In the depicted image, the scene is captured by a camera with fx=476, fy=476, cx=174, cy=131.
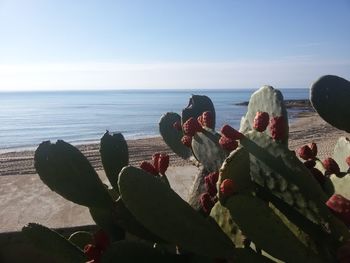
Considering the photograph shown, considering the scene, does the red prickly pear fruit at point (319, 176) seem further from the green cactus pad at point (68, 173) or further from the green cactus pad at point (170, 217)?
the green cactus pad at point (68, 173)

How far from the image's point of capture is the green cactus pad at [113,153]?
1.71m

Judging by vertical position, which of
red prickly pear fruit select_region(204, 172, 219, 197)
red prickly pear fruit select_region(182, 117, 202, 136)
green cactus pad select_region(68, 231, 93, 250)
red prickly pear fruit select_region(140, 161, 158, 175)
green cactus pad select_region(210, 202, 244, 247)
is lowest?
green cactus pad select_region(68, 231, 93, 250)

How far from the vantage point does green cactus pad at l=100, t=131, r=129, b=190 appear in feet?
5.62

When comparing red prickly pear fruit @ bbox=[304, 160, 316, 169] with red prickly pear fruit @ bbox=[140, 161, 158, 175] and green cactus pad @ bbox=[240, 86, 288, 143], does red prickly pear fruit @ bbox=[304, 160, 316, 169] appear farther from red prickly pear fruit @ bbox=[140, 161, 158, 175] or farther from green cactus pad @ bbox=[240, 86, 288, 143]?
red prickly pear fruit @ bbox=[140, 161, 158, 175]

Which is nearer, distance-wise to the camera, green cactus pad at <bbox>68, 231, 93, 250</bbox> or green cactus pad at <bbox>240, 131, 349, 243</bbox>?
green cactus pad at <bbox>240, 131, 349, 243</bbox>

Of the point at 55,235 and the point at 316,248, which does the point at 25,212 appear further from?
the point at 316,248

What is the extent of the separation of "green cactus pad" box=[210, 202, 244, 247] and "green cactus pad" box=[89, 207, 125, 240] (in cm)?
48

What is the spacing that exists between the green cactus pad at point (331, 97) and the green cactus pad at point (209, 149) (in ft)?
1.10

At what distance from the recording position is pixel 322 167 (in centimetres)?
163

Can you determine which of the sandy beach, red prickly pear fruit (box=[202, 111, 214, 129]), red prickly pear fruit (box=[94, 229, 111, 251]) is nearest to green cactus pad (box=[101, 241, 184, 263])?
red prickly pear fruit (box=[94, 229, 111, 251])

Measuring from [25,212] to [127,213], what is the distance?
2130 mm

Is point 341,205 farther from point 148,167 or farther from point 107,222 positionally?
point 107,222

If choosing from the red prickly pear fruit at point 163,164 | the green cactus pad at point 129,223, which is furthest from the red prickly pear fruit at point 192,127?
the green cactus pad at point 129,223

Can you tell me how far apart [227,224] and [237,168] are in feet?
0.67
